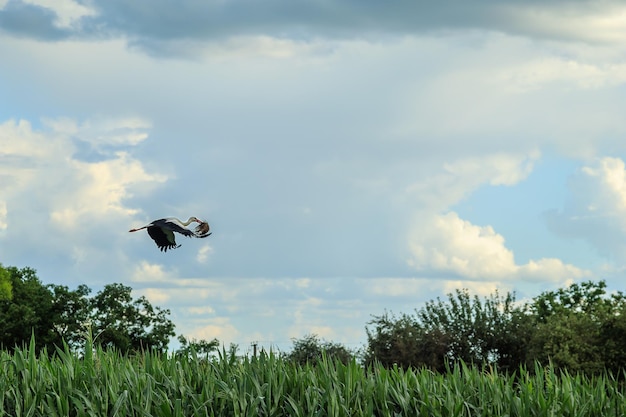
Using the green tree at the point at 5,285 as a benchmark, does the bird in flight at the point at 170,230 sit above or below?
below

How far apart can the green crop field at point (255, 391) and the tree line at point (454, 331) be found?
491 inches

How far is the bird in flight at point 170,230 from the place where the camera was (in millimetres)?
11172

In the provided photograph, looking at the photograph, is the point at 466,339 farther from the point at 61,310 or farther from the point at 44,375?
the point at 44,375

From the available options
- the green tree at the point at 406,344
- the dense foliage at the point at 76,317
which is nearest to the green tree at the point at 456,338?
the green tree at the point at 406,344

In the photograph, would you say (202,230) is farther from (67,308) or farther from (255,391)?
(67,308)

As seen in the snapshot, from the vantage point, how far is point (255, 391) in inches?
344

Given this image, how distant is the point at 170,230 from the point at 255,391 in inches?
130

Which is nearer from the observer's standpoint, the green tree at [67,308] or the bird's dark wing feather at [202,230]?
the bird's dark wing feather at [202,230]

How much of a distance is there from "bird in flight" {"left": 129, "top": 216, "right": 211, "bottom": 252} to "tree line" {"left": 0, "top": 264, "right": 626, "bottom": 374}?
34.9 feet

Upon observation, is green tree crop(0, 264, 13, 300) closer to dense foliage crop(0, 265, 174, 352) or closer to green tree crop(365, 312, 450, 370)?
dense foliage crop(0, 265, 174, 352)

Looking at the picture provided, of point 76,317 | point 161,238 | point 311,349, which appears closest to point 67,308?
point 76,317

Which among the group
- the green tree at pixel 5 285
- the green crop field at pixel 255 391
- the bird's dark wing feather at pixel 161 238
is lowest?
the green crop field at pixel 255 391

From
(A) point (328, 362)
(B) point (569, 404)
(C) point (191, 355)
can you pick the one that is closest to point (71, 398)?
(C) point (191, 355)

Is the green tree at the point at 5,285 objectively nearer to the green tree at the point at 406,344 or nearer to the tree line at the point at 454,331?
the tree line at the point at 454,331
